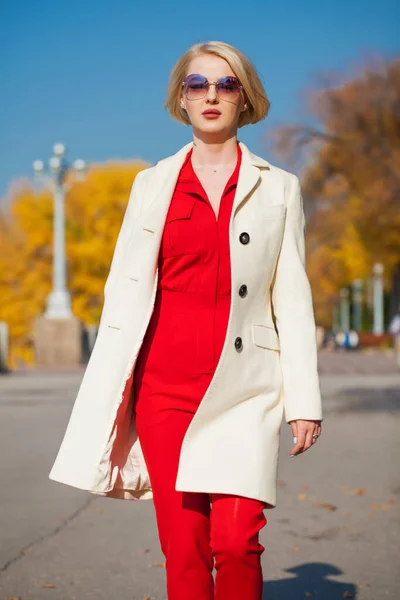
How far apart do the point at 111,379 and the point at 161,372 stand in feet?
0.50

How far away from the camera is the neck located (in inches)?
154

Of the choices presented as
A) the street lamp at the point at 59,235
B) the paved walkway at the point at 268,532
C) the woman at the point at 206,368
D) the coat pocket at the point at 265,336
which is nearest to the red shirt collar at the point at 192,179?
the woman at the point at 206,368

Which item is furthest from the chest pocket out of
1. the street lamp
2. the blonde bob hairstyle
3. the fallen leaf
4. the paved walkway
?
the street lamp

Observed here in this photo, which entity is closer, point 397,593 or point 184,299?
point 184,299

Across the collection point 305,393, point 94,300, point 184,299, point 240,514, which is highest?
point 94,300

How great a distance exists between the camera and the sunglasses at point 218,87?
12.6ft

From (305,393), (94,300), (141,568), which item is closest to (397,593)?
(141,568)

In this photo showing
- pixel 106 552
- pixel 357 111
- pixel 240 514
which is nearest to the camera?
pixel 240 514

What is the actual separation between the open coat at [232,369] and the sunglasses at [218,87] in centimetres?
23

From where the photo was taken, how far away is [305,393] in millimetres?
3668

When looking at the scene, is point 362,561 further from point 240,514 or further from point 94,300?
point 94,300

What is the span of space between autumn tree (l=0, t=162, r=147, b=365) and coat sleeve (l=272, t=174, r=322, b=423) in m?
56.5

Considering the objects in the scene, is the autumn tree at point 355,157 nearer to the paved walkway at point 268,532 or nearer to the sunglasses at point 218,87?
the paved walkway at point 268,532

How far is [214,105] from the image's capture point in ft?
12.7
